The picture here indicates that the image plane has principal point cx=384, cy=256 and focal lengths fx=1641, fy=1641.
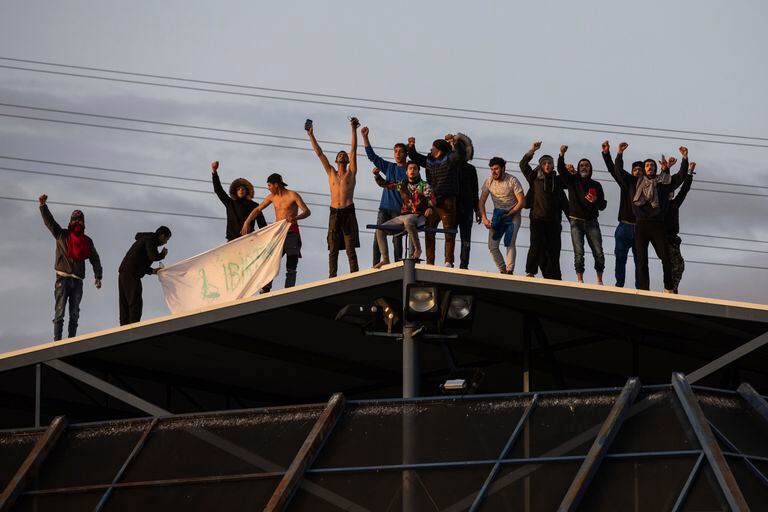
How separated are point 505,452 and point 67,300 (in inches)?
394

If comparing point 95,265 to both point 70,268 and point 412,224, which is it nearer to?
point 70,268

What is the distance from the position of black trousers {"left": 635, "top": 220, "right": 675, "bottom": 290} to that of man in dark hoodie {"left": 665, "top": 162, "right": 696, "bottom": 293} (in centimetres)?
14

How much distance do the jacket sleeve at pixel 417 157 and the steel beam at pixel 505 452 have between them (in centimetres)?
609

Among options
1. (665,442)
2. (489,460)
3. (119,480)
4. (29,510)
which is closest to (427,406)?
(489,460)

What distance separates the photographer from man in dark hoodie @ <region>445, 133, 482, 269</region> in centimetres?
2512

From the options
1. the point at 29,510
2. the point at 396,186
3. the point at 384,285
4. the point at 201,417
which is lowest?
the point at 29,510

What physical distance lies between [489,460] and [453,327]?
2.37m

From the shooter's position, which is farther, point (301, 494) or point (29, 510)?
point (29, 510)

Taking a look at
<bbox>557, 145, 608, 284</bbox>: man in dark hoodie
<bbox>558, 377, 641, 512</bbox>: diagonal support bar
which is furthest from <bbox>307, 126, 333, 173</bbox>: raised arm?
<bbox>558, 377, 641, 512</bbox>: diagonal support bar

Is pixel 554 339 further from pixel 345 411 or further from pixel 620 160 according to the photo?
pixel 345 411

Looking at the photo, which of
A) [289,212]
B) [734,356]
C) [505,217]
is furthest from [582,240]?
[289,212]

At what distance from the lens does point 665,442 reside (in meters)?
20.0

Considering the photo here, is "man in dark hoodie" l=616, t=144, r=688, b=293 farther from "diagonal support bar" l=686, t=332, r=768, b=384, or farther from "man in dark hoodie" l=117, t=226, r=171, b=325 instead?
"man in dark hoodie" l=117, t=226, r=171, b=325

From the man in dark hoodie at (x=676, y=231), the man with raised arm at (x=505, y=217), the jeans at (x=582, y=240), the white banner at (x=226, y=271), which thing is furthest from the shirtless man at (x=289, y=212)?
the man in dark hoodie at (x=676, y=231)
